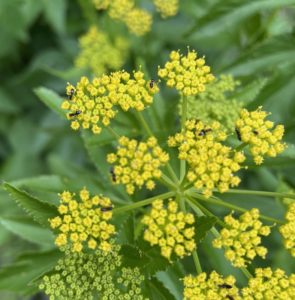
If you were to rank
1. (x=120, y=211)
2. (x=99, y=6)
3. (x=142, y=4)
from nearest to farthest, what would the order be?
(x=120, y=211) → (x=99, y=6) → (x=142, y=4)

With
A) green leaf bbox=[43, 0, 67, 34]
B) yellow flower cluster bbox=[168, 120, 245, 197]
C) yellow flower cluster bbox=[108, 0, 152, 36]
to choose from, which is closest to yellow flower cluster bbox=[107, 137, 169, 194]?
yellow flower cluster bbox=[168, 120, 245, 197]

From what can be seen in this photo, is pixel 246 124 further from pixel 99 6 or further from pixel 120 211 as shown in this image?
pixel 99 6

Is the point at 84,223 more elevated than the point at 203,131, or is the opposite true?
the point at 203,131

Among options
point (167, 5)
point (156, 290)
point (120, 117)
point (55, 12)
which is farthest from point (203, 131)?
point (55, 12)

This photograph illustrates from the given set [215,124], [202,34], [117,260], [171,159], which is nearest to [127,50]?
[202,34]

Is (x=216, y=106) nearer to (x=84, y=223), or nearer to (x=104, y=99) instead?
(x=104, y=99)
